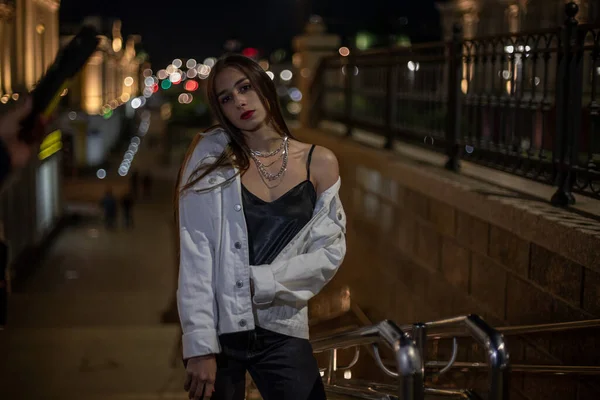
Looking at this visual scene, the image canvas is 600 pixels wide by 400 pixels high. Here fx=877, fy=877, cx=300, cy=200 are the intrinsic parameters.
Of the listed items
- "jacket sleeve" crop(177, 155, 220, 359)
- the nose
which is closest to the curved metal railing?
"jacket sleeve" crop(177, 155, 220, 359)

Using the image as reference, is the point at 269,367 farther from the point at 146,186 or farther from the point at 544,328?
the point at 146,186

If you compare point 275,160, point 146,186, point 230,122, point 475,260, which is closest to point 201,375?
point 275,160

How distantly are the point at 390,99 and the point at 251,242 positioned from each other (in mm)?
6777

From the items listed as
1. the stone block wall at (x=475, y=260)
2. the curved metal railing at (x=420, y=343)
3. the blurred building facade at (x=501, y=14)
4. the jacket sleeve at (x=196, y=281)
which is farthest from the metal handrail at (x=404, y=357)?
the blurred building facade at (x=501, y=14)

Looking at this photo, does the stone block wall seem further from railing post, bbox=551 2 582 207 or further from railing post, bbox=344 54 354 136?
railing post, bbox=344 54 354 136

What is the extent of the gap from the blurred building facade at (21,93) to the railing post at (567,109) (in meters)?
12.1

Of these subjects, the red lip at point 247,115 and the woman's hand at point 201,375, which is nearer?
the woman's hand at point 201,375

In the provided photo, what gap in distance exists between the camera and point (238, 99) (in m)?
3.29

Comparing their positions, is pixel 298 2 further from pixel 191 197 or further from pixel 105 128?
pixel 105 128

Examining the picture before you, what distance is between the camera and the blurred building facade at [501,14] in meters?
18.2

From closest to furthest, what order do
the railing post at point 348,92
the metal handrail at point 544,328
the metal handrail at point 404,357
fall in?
the metal handrail at point 404,357 < the metal handrail at point 544,328 < the railing post at point 348,92

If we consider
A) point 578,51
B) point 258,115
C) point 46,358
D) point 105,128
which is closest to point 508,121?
point 578,51

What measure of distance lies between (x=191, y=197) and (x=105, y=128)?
54029 millimetres

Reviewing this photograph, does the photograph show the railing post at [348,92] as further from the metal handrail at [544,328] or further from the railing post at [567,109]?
the metal handrail at [544,328]
